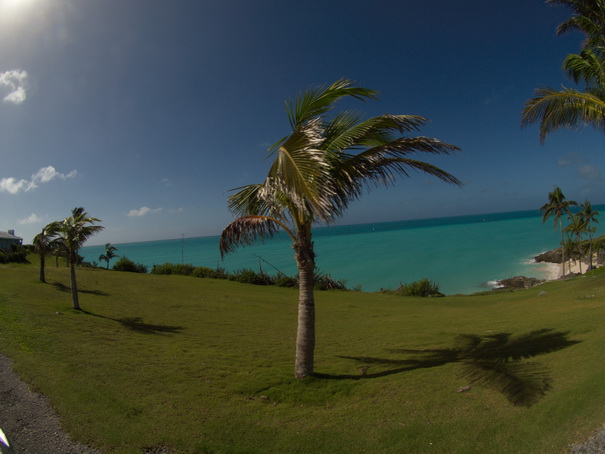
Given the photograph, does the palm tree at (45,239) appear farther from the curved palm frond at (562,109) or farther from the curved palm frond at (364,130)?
the curved palm frond at (562,109)

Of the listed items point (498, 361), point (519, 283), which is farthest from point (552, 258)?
point (498, 361)

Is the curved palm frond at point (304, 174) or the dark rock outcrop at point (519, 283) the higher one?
the curved palm frond at point (304, 174)

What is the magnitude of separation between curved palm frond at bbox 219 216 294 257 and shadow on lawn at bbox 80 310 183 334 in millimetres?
7311

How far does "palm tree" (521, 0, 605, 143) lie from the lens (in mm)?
7801

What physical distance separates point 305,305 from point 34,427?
4.66 m

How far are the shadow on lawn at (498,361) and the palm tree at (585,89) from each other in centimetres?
562

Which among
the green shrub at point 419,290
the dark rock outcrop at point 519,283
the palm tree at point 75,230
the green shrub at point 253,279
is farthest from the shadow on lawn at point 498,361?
the dark rock outcrop at point 519,283

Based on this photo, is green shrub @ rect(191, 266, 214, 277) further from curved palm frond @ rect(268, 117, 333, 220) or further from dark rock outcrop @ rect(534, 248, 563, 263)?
dark rock outcrop @ rect(534, 248, 563, 263)

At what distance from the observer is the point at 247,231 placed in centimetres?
694

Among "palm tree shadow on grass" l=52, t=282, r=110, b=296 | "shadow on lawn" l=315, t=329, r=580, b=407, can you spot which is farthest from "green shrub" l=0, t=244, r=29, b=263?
"shadow on lawn" l=315, t=329, r=580, b=407

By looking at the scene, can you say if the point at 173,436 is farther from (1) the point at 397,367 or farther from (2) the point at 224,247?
(1) the point at 397,367

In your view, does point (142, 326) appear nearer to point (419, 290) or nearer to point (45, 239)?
point (45, 239)

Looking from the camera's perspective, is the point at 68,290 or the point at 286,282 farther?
the point at 286,282

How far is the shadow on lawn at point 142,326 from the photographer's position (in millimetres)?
12216
